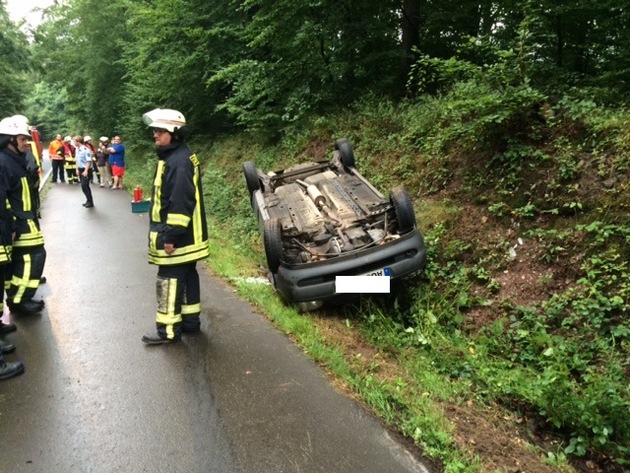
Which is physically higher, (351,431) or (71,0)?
(71,0)

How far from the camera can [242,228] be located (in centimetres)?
862

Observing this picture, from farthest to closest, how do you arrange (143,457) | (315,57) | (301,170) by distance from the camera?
(315,57) → (301,170) → (143,457)

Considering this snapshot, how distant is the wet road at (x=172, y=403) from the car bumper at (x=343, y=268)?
51 centimetres

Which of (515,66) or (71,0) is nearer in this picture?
(515,66)

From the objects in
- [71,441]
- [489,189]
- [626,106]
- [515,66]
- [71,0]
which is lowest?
[71,441]

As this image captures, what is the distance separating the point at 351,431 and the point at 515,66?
16.0 feet

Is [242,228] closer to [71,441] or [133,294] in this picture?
[133,294]

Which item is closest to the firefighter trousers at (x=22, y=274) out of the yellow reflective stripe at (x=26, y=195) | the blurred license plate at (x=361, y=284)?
the yellow reflective stripe at (x=26, y=195)

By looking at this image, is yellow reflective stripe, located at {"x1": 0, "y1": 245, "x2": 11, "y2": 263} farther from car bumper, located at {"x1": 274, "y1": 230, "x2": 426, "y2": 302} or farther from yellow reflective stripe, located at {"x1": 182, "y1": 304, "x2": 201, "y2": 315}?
car bumper, located at {"x1": 274, "y1": 230, "x2": 426, "y2": 302}

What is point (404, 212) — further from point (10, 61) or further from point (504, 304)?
point (10, 61)

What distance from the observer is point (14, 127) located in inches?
179

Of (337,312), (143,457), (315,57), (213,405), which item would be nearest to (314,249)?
(337,312)

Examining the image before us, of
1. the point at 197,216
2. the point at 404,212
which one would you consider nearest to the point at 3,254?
the point at 197,216

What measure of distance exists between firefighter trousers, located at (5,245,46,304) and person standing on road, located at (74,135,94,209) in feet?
24.3
